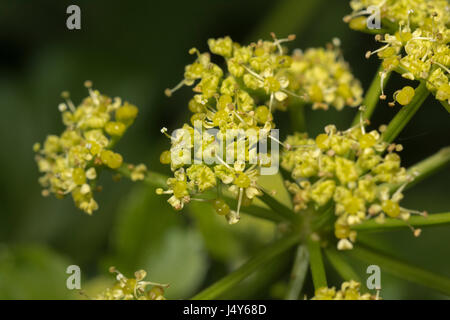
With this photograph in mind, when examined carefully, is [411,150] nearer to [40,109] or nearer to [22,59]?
[40,109]

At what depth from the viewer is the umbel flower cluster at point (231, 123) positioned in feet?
7.10

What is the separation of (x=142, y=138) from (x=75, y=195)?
165cm

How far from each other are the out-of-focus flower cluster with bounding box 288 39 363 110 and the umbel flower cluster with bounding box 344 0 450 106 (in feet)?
1.10

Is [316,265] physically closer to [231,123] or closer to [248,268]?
[248,268]

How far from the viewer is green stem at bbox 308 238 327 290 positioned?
2.16m

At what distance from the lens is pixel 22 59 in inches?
176

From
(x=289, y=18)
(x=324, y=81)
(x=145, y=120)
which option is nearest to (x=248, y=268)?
(x=324, y=81)

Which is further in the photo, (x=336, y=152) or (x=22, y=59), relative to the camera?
(x=22, y=59)

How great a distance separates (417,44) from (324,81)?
61 centimetres

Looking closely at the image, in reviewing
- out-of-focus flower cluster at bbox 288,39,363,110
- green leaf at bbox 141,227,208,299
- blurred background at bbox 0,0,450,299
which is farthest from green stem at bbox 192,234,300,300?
green leaf at bbox 141,227,208,299

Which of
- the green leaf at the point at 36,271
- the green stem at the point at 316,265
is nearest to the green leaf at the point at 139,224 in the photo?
the green leaf at the point at 36,271

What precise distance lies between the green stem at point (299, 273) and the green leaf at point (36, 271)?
1.26 meters
